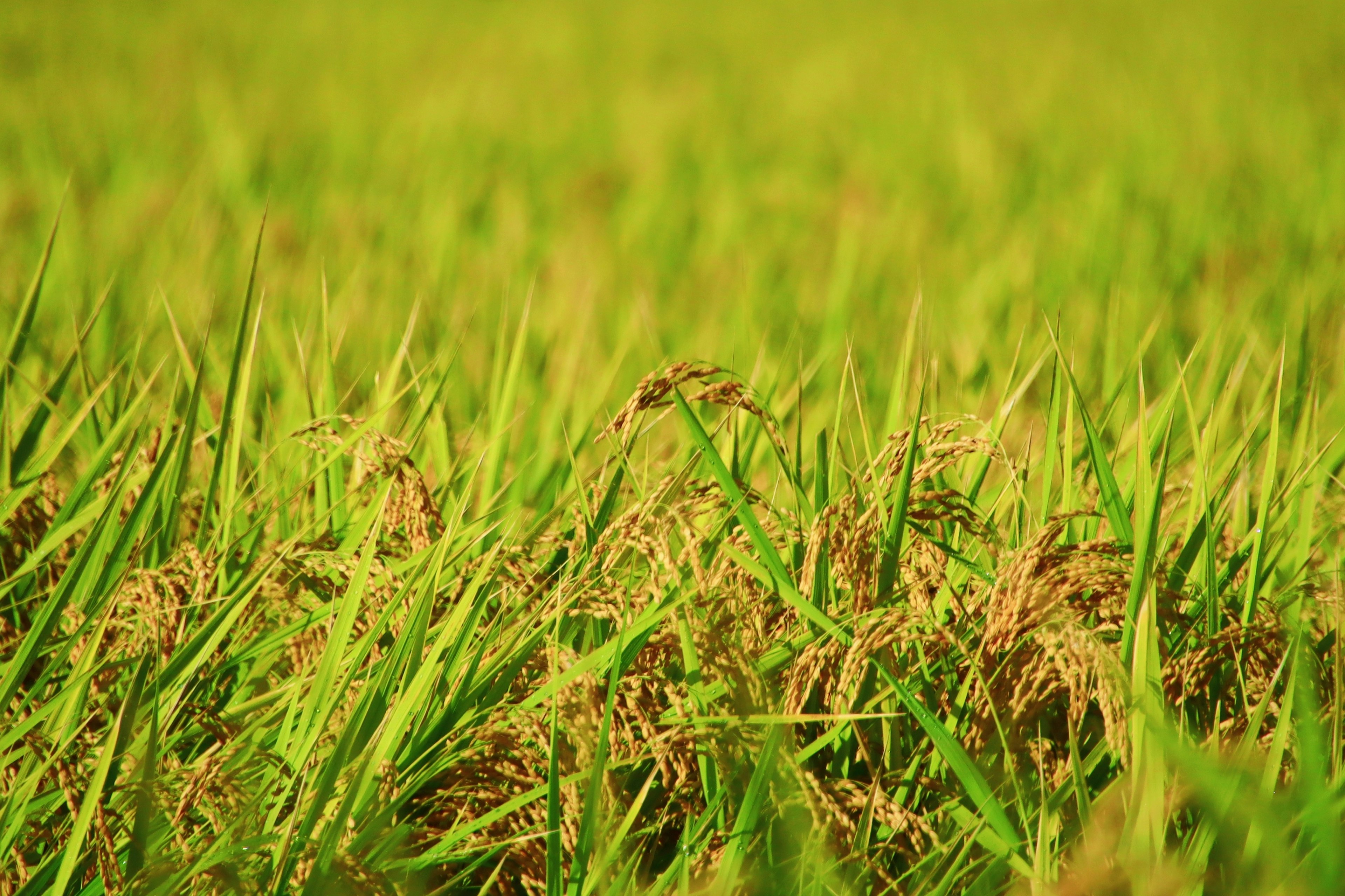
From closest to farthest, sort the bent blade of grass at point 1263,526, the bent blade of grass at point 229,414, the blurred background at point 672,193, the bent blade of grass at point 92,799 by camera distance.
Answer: the bent blade of grass at point 92,799
the bent blade of grass at point 229,414
the bent blade of grass at point 1263,526
the blurred background at point 672,193

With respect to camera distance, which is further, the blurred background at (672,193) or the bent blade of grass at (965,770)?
the blurred background at (672,193)

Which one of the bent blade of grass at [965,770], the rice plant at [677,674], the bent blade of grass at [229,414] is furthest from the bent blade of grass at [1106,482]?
the bent blade of grass at [229,414]

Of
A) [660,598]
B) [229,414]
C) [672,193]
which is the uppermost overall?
→ [672,193]

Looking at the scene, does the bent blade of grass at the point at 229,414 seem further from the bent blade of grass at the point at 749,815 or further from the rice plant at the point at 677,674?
the bent blade of grass at the point at 749,815

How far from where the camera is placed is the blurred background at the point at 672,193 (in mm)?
2182

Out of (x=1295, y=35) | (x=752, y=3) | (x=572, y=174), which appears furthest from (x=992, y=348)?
(x=752, y=3)

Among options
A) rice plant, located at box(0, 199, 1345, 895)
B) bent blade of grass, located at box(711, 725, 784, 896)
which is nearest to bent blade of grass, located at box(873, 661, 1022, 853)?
rice plant, located at box(0, 199, 1345, 895)

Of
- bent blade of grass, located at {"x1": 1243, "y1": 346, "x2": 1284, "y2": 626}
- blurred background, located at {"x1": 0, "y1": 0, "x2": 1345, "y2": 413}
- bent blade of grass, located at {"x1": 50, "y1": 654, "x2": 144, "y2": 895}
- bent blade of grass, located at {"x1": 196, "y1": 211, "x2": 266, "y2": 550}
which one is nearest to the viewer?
bent blade of grass, located at {"x1": 50, "y1": 654, "x2": 144, "y2": 895}

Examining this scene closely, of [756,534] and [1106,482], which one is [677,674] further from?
[1106,482]

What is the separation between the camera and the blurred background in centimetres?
218

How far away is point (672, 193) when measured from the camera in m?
3.57

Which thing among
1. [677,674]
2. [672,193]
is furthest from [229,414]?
[672,193]

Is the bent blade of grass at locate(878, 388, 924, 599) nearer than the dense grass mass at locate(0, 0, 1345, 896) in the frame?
No

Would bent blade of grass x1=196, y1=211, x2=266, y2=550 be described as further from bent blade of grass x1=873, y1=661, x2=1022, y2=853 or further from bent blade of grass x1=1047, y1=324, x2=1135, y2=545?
bent blade of grass x1=1047, y1=324, x2=1135, y2=545
